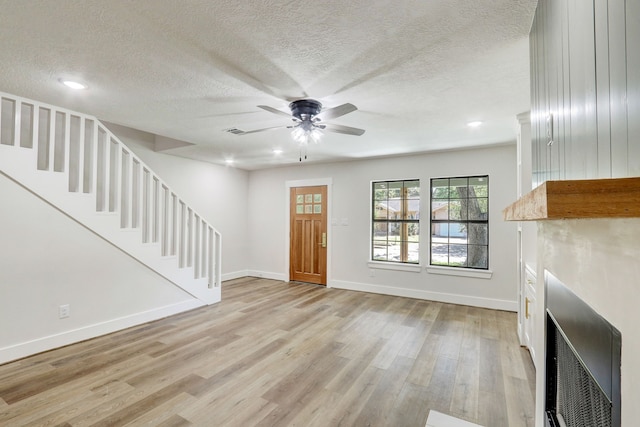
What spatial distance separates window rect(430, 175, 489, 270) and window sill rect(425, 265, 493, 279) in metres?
0.12

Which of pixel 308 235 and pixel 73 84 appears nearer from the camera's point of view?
Answer: pixel 73 84

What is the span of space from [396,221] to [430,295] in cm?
137

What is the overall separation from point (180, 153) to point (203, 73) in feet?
10.3

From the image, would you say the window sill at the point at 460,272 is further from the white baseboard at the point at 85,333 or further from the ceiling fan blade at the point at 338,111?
the white baseboard at the point at 85,333

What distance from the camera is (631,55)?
0.63 m

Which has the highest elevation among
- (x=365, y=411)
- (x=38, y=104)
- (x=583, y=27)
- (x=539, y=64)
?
(x=38, y=104)

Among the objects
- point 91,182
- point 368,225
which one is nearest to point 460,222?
point 368,225

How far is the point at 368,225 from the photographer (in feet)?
18.2

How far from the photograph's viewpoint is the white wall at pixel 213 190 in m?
4.85

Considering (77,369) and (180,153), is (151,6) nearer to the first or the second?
(77,369)

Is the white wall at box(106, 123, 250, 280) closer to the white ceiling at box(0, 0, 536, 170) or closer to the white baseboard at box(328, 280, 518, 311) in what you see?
the white ceiling at box(0, 0, 536, 170)

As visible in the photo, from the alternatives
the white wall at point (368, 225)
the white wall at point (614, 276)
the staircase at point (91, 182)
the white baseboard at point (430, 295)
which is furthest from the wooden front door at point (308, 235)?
the white wall at point (614, 276)

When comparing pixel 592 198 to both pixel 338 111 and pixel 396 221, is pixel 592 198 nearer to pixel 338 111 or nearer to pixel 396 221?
pixel 338 111

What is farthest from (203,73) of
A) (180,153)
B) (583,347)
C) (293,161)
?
(293,161)
